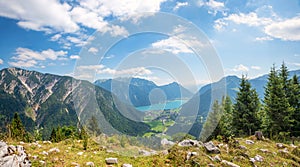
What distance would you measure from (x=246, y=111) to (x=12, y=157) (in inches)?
883

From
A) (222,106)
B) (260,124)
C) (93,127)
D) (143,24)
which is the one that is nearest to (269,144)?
(260,124)

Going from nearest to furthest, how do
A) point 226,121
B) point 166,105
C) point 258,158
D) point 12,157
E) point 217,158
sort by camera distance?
point 12,157 < point 217,158 < point 258,158 < point 166,105 < point 226,121

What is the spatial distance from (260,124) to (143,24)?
18.8 meters

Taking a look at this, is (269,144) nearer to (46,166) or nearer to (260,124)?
(260,124)

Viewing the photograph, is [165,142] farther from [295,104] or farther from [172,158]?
[295,104]

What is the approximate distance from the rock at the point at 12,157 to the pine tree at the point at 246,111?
70.8ft

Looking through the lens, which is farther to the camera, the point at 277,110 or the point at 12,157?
the point at 277,110

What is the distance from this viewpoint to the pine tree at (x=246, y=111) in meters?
21.8

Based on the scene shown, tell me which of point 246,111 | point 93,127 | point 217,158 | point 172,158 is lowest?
point 172,158

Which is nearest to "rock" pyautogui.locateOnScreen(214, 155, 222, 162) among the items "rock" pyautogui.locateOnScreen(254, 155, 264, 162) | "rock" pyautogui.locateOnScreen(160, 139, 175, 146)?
"rock" pyautogui.locateOnScreen(254, 155, 264, 162)

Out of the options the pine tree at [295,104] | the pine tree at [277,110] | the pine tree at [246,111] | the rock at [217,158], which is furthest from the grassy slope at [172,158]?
the pine tree at [295,104]

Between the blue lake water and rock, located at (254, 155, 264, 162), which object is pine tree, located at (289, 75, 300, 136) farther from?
the blue lake water

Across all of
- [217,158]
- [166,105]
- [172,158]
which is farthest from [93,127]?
[217,158]

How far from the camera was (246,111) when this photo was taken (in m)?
22.0
